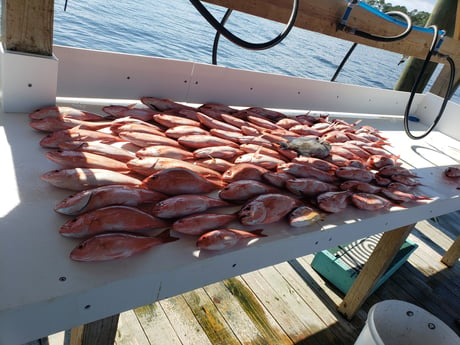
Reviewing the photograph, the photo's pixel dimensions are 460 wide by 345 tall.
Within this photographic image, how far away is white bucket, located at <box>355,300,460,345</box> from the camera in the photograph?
1.64 meters

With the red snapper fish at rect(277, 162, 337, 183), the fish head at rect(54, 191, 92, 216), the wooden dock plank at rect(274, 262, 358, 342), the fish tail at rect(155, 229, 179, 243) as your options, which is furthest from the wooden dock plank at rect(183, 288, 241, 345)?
the fish head at rect(54, 191, 92, 216)

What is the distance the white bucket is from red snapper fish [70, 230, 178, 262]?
1.24 meters

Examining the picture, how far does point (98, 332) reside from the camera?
1.03 meters

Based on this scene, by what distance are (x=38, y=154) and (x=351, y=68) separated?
15.7 m

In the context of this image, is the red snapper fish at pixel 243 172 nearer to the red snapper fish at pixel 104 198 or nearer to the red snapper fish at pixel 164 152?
the red snapper fish at pixel 164 152

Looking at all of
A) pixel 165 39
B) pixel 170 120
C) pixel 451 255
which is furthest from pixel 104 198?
pixel 165 39

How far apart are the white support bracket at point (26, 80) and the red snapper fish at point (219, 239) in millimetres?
909

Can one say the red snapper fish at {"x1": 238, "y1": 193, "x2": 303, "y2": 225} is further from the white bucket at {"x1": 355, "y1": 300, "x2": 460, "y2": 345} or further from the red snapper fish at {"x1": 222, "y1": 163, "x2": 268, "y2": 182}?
the white bucket at {"x1": 355, "y1": 300, "x2": 460, "y2": 345}

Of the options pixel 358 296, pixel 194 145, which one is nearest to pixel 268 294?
pixel 358 296

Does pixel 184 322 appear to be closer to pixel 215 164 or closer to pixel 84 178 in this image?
pixel 215 164

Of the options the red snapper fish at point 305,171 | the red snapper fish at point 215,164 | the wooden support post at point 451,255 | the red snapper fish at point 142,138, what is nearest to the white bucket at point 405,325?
the red snapper fish at point 305,171

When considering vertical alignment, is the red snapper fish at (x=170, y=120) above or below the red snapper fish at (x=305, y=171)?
above

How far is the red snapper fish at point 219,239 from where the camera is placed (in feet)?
3.14

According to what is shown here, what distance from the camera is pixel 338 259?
2512 mm
